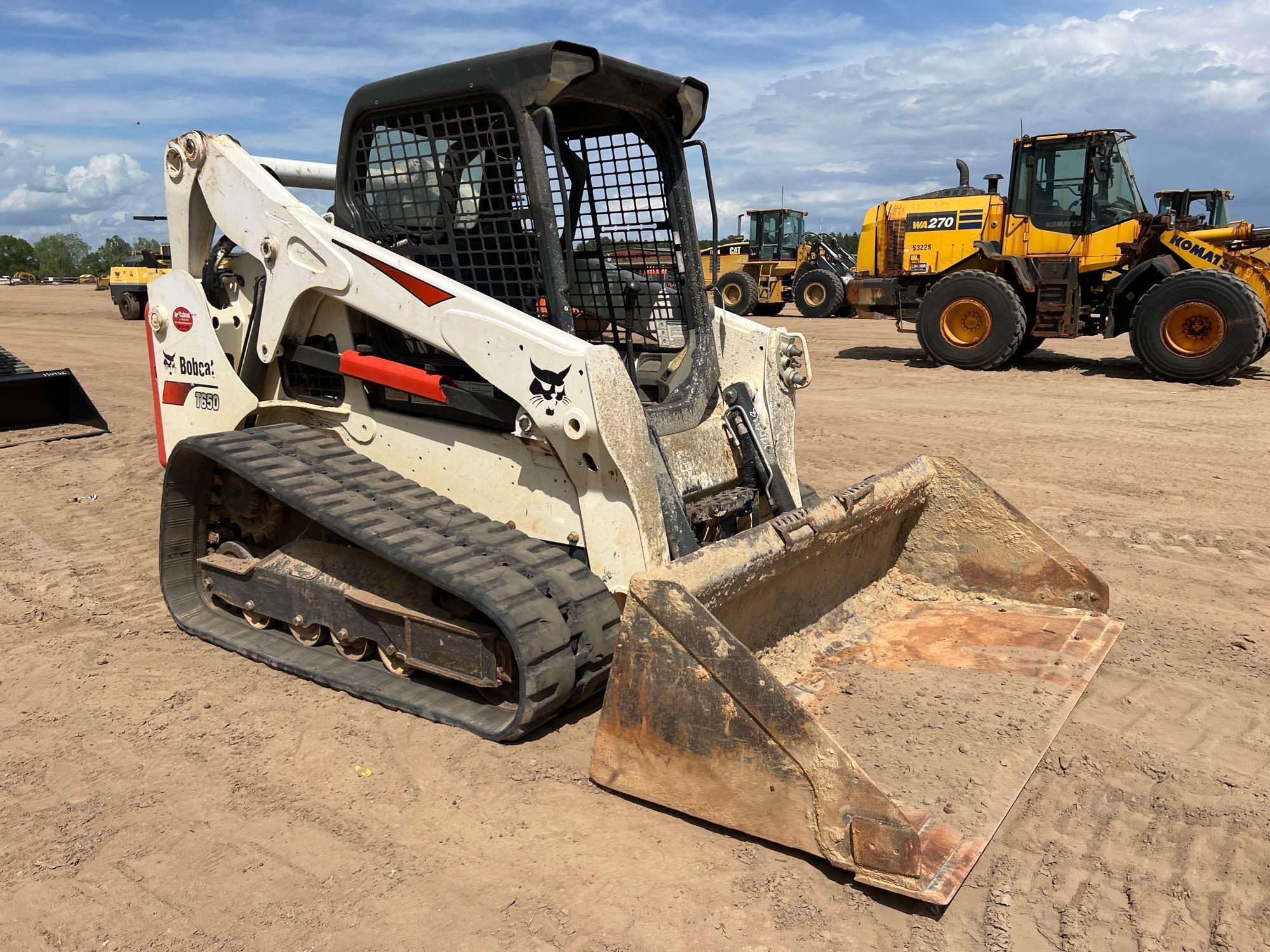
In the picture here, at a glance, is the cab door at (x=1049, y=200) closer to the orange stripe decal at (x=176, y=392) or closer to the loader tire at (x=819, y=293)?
the loader tire at (x=819, y=293)

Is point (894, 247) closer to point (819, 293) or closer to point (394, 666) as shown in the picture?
point (819, 293)

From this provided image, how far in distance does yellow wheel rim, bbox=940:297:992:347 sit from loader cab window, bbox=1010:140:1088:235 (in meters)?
1.29

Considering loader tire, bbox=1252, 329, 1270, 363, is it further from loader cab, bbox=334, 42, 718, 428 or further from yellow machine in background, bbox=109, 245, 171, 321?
yellow machine in background, bbox=109, 245, 171, 321

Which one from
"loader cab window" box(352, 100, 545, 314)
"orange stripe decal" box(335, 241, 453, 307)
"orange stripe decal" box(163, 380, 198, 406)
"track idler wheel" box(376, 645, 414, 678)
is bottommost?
"track idler wheel" box(376, 645, 414, 678)

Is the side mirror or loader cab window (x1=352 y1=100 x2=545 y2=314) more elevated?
the side mirror

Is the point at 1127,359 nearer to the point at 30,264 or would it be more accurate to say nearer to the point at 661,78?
the point at 661,78

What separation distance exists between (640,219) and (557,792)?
2374 mm

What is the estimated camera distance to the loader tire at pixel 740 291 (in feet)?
72.2

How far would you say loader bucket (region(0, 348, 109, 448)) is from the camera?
7.79m

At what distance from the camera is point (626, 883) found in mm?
2484

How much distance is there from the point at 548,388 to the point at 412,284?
687 mm

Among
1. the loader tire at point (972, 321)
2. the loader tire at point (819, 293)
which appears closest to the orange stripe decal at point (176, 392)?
the loader tire at point (972, 321)

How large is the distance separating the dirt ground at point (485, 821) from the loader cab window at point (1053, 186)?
8.13 metres

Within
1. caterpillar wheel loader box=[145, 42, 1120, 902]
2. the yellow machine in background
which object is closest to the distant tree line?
the yellow machine in background
